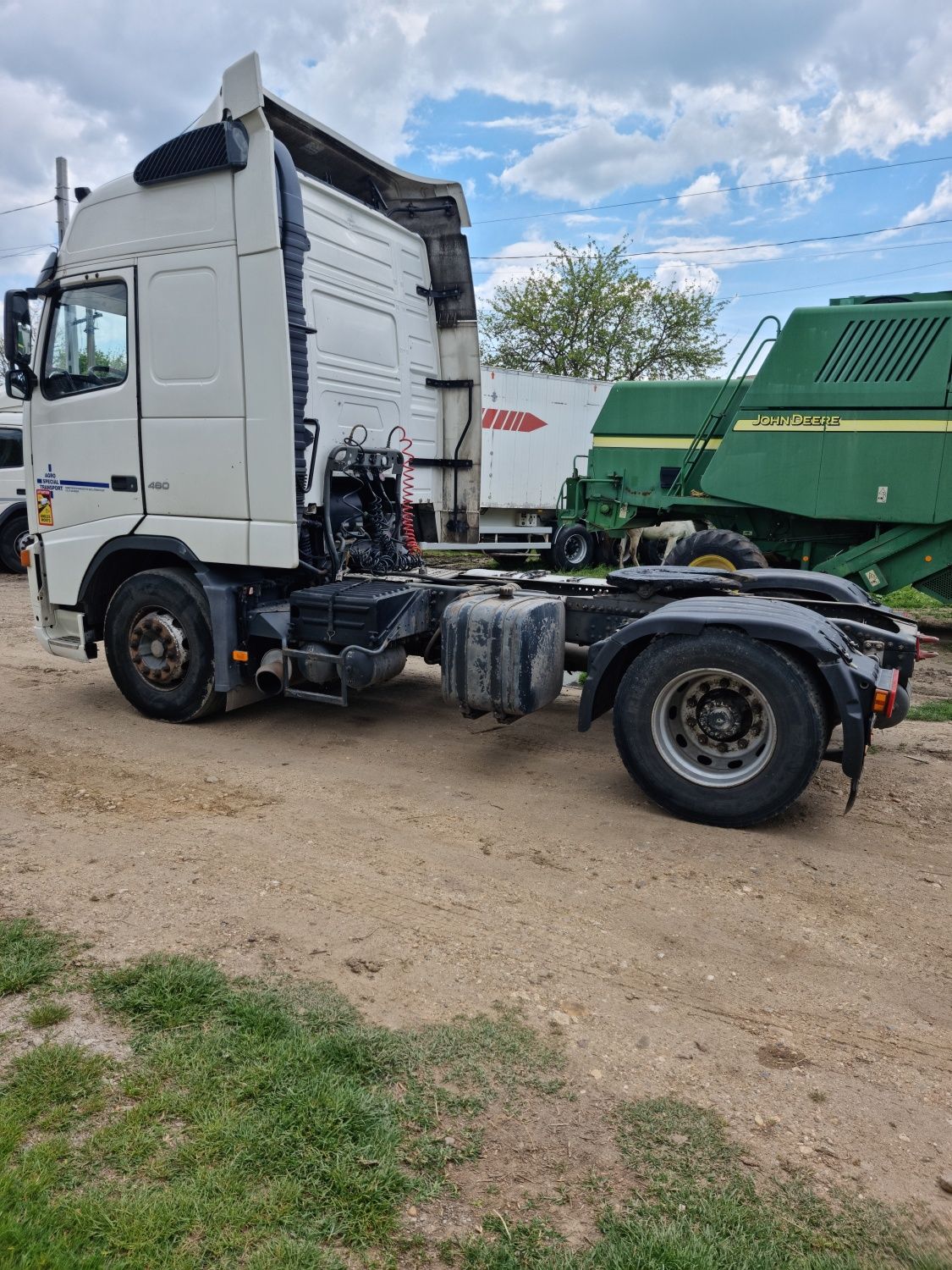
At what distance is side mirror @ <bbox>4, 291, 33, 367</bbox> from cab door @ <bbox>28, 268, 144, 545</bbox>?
11 centimetres

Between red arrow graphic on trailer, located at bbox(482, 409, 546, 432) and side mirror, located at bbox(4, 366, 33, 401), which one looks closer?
side mirror, located at bbox(4, 366, 33, 401)

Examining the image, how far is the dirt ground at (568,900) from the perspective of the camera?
106 inches

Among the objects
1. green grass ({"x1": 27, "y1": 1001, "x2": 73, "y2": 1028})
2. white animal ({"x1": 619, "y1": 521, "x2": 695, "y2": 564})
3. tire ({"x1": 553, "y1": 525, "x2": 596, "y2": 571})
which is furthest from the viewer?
tire ({"x1": 553, "y1": 525, "x2": 596, "y2": 571})

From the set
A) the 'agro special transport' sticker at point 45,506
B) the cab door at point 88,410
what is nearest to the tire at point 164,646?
the cab door at point 88,410

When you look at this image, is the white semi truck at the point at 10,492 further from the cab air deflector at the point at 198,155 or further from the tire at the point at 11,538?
the cab air deflector at the point at 198,155

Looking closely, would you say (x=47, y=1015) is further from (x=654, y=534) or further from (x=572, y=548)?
(x=572, y=548)

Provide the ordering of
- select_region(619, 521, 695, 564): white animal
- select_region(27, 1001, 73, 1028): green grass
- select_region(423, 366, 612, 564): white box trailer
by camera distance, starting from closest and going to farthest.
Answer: select_region(27, 1001, 73, 1028): green grass → select_region(619, 521, 695, 564): white animal → select_region(423, 366, 612, 564): white box trailer

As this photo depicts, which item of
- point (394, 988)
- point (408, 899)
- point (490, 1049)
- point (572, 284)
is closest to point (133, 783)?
point (408, 899)

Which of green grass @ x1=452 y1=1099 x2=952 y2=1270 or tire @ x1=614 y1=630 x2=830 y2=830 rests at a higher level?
tire @ x1=614 y1=630 x2=830 y2=830

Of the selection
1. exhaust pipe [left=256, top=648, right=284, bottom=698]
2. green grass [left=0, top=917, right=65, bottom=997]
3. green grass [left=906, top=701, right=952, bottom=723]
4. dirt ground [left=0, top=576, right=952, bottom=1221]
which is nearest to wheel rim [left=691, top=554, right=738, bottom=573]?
green grass [left=906, top=701, right=952, bottom=723]

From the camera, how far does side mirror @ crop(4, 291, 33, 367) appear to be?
618cm

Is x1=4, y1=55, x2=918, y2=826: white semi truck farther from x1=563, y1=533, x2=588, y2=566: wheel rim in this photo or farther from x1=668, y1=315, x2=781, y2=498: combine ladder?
x1=563, y1=533, x2=588, y2=566: wheel rim

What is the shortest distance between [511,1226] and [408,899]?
1.72 m

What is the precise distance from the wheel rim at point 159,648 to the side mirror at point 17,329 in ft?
6.64
